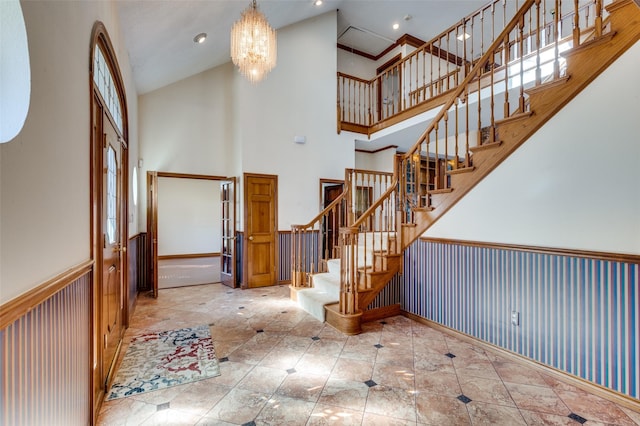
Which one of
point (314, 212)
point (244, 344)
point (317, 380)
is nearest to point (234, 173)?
point (314, 212)

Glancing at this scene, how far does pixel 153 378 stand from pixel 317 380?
54.3 inches

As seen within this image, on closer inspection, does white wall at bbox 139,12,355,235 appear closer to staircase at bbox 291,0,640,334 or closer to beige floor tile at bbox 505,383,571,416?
staircase at bbox 291,0,640,334

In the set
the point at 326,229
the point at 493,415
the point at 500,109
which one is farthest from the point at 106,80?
the point at 500,109

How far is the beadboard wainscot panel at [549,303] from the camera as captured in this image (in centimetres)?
213

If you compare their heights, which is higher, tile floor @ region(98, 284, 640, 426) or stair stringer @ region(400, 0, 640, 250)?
stair stringer @ region(400, 0, 640, 250)

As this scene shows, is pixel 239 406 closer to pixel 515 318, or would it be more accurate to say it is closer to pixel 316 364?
pixel 316 364

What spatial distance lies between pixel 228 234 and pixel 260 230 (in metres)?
0.81

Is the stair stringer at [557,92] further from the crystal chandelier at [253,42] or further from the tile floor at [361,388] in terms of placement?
the crystal chandelier at [253,42]

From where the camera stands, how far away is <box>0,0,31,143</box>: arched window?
37.5 inches

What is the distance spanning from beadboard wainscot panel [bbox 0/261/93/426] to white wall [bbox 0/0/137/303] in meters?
0.08

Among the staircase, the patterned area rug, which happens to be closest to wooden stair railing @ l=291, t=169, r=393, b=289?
the staircase

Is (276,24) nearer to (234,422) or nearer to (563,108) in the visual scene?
(563,108)

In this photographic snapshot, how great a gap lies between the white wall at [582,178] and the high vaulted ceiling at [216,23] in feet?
12.9

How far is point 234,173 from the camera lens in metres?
5.77
